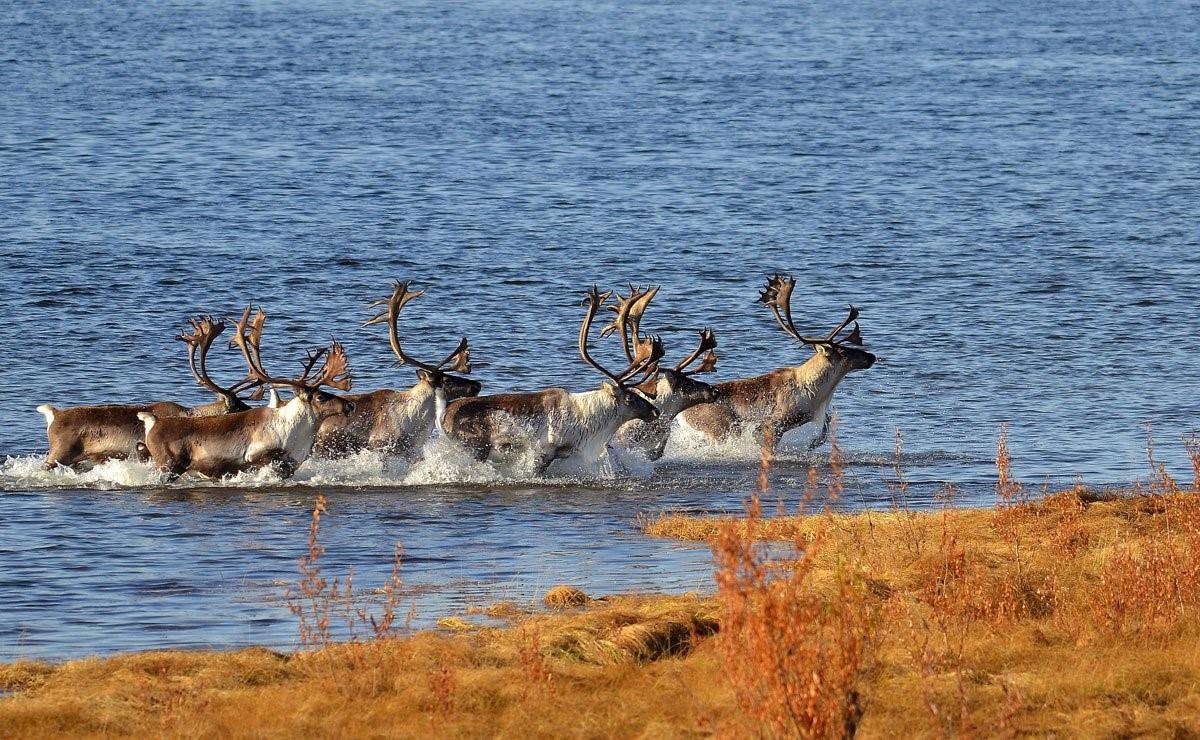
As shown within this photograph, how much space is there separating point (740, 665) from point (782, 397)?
35.0 ft

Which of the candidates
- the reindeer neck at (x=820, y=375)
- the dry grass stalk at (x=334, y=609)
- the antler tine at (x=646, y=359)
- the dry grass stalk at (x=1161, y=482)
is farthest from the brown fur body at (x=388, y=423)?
the dry grass stalk at (x=1161, y=482)

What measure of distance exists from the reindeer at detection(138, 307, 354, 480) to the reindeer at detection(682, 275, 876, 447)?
12.6 feet

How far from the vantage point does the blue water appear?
13492 mm

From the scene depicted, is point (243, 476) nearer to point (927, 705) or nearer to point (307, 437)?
point (307, 437)

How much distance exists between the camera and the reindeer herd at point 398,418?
1548 centimetres

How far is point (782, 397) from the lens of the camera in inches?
702

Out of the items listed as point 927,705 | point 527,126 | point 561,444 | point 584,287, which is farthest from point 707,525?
point 527,126

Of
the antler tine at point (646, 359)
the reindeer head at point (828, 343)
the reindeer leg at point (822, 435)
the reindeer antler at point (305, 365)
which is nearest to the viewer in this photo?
the reindeer antler at point (305, 365)

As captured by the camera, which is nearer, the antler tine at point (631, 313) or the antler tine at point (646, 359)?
the antler tine at point (646, 359)

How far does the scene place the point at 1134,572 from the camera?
9906 mm

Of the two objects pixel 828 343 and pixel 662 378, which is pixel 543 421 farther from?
pixel 828 343

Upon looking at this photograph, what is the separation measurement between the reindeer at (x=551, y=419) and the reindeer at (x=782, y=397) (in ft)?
3.58

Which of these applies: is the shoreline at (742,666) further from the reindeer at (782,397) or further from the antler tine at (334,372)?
the reindeer at (782,397)

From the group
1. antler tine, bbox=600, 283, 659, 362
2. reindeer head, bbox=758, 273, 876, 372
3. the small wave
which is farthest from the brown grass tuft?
reindeer head, bbox=758, 273, 876, 372
